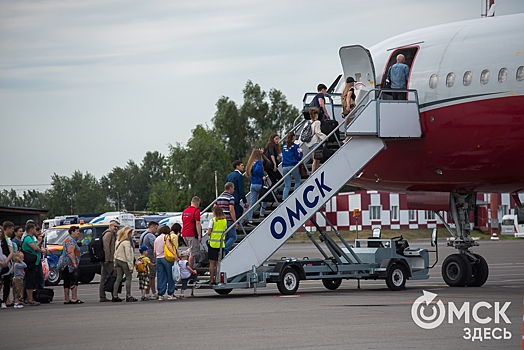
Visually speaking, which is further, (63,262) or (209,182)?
(209,182)

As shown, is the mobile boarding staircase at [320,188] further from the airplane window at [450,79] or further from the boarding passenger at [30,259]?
the boarding passenger at [30,259]

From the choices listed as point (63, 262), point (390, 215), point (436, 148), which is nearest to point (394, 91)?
point (436, 148)

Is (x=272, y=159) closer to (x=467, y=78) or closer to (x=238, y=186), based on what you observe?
(x=238, y=186)

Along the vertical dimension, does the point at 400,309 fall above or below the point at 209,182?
below

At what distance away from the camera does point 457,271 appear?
19672mm

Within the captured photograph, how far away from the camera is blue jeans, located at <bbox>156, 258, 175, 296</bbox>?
1739 centimetres

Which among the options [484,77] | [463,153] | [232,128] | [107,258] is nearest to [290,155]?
[463,153]

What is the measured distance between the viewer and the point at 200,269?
59.6 feet

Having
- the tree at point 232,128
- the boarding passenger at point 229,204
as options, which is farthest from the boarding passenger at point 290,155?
the tree at point 232,128

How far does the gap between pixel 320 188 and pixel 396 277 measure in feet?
9.59

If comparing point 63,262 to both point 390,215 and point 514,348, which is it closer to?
point 514,348

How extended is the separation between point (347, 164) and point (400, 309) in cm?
499

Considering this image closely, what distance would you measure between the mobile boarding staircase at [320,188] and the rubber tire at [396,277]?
120cm

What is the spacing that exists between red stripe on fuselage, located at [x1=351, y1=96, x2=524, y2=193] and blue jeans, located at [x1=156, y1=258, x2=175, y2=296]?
5516 mm
